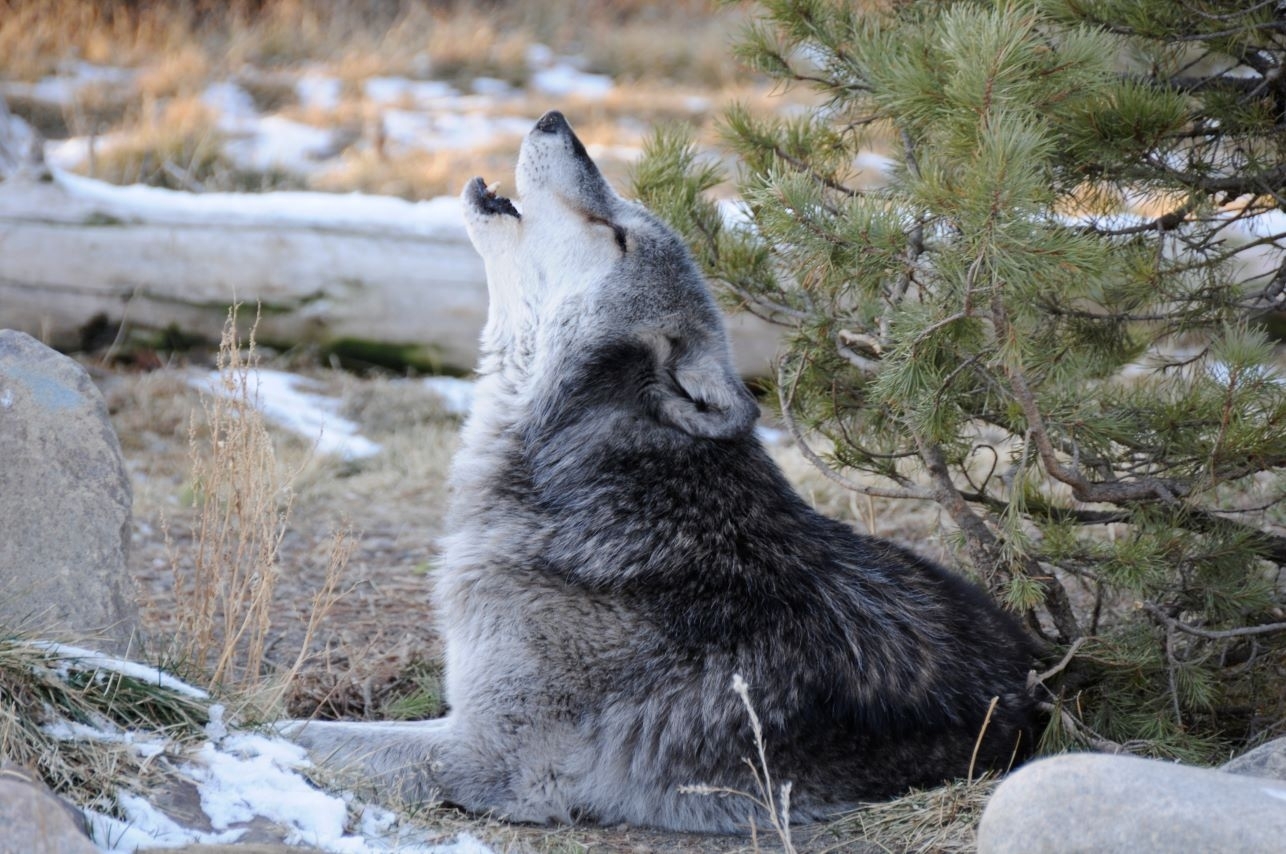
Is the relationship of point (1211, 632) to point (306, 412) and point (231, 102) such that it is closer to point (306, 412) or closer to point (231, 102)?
point (306, 412)

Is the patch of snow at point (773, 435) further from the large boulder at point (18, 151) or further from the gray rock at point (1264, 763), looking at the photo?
the large boulder at point (18, 151)

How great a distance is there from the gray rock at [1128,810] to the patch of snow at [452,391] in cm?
653

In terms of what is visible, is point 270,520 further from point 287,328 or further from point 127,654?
point 287,328

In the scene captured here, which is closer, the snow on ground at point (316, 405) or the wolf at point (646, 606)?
the wolf at point (646, 606)

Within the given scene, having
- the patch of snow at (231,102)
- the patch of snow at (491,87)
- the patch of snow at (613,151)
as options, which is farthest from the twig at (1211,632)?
the patch of snow at (491,87)

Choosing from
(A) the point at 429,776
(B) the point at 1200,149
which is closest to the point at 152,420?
(A) the point at 429,776

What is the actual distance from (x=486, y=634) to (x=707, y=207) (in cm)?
201

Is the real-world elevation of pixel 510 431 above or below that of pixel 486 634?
above

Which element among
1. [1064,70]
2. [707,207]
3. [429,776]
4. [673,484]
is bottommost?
[429,776]

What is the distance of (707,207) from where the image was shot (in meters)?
4.89

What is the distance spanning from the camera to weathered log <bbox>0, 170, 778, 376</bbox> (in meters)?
8.48

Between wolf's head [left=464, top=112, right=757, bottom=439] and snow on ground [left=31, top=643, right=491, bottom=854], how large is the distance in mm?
1459

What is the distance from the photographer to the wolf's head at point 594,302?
3990 mm

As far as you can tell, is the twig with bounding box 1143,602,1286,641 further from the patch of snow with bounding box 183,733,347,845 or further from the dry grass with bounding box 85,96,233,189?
the dry grass with bounding box 85,96,233,189
